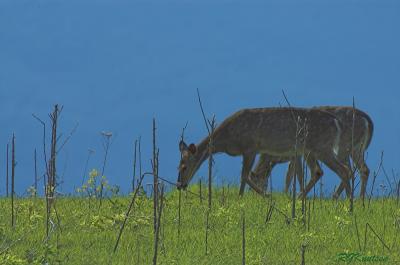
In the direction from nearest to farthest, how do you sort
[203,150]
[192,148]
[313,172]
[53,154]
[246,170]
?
[53,154] → [246,170] → [192,148] → [313,172] → [203,150]

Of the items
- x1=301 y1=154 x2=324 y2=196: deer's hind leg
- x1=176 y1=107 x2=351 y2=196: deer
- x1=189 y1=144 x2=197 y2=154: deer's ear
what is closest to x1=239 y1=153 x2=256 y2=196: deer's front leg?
x1=176 y1=107 x2=351 y2=196: deer

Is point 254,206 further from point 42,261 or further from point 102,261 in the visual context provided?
point 42,261

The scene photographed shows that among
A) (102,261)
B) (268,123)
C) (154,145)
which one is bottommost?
(102,261)

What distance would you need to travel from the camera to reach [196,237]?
9453 millimetres

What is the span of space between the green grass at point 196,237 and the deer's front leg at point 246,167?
11.6 ft

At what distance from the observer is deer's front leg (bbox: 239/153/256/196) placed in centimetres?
1572

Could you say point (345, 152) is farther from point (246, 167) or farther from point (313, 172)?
point (246, 167)

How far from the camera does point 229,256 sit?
8.35 metres

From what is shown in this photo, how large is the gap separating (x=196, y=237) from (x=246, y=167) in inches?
271

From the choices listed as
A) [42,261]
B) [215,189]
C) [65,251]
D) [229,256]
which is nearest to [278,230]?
[229,256]

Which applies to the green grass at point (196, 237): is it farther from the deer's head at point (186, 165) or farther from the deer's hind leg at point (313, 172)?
the deer's hind leg at point (313, 172)

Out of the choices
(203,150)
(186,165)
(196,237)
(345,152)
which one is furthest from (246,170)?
(196,237)

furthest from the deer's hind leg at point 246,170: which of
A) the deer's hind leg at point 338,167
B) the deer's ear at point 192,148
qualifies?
the deer's hind leg at point 338,167

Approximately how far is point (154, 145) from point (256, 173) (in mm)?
9932
